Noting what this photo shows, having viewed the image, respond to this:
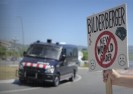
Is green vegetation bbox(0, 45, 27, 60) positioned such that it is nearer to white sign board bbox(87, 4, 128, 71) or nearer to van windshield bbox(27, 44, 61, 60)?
van windshield bbox(27, 44, 61, 60)

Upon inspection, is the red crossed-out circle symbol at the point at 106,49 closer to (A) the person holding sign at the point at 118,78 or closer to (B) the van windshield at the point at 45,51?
(A) the person holding sign at the point at 118,78

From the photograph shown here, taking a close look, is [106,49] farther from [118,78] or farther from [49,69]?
[49,69]

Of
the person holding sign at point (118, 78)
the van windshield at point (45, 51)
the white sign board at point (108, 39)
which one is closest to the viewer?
the white sign board at point (108, 39)

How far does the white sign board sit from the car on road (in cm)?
1361

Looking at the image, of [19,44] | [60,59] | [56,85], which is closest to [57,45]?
[60,59]

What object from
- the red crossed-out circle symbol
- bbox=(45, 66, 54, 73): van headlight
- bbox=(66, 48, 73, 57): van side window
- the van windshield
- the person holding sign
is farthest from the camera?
bbox=(66, 48, 73, 57): van side window

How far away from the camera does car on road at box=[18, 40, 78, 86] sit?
1839 centimetres

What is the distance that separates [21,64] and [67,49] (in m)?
2.89

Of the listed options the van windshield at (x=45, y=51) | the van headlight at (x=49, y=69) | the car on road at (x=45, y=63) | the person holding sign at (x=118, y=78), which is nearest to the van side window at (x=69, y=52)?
the car on road at (x=45, y=63)

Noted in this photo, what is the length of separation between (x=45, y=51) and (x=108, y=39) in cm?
1491

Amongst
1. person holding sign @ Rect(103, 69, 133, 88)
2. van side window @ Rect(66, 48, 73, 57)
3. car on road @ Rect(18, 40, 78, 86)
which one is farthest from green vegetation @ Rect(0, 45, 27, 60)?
person holding sign @ Rect(103, 69, 133, 88)

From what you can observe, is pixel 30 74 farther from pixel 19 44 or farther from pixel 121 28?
pixel 121 28

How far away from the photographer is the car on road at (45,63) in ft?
60.3

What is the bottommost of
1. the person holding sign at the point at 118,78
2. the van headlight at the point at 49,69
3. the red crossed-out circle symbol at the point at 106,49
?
the van headlight at the point at 49,69
